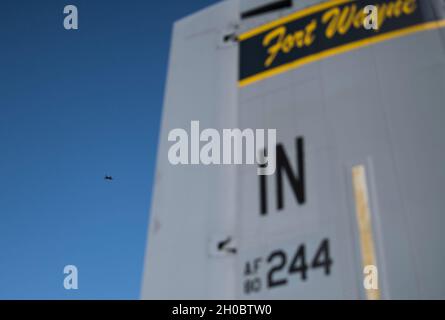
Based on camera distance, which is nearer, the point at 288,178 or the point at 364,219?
the point at 364,219

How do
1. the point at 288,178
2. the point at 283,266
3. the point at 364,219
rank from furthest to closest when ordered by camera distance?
the point at 288,178 < the point at 283,266 < the point at 364,219

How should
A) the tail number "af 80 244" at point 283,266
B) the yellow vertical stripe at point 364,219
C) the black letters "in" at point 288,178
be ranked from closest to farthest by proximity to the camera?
the yellow vertical stripe at point 364,219, the tail number "af 80 244" at point 283,266, the black letters "in" at point 288,178

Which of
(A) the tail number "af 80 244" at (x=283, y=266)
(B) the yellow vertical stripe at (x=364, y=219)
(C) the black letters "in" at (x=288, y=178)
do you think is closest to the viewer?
(B) the yellow vertical stripe at (x=364, y=219)

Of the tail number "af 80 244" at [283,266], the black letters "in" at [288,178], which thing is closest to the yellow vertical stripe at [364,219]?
the tail number "af 80 244" at [283,266]

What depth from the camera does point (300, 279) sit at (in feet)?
14.1

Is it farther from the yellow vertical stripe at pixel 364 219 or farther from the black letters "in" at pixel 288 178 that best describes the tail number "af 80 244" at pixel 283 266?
the black letters "in" at pixel 288 178

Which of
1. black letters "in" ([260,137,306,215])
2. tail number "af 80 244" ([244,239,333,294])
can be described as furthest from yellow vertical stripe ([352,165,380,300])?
black letters "in" ([260,137,306,215])

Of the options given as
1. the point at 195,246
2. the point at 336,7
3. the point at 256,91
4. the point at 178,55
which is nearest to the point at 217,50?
the point at 178,55

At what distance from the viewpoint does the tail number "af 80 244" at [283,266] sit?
427 centimetres

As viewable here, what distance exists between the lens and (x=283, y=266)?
175 inches

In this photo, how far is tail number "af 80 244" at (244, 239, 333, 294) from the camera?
4.27 meters

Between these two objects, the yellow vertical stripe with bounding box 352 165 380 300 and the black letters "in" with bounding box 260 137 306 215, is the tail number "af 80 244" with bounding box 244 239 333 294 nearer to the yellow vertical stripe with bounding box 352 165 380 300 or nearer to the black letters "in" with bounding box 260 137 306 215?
the yellow vertical stripe with bounding box 352 165 380 300

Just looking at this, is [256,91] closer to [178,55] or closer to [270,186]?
[270,186]

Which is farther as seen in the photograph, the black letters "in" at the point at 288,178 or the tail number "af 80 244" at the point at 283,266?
the black letters "in" at the point at 288,178
